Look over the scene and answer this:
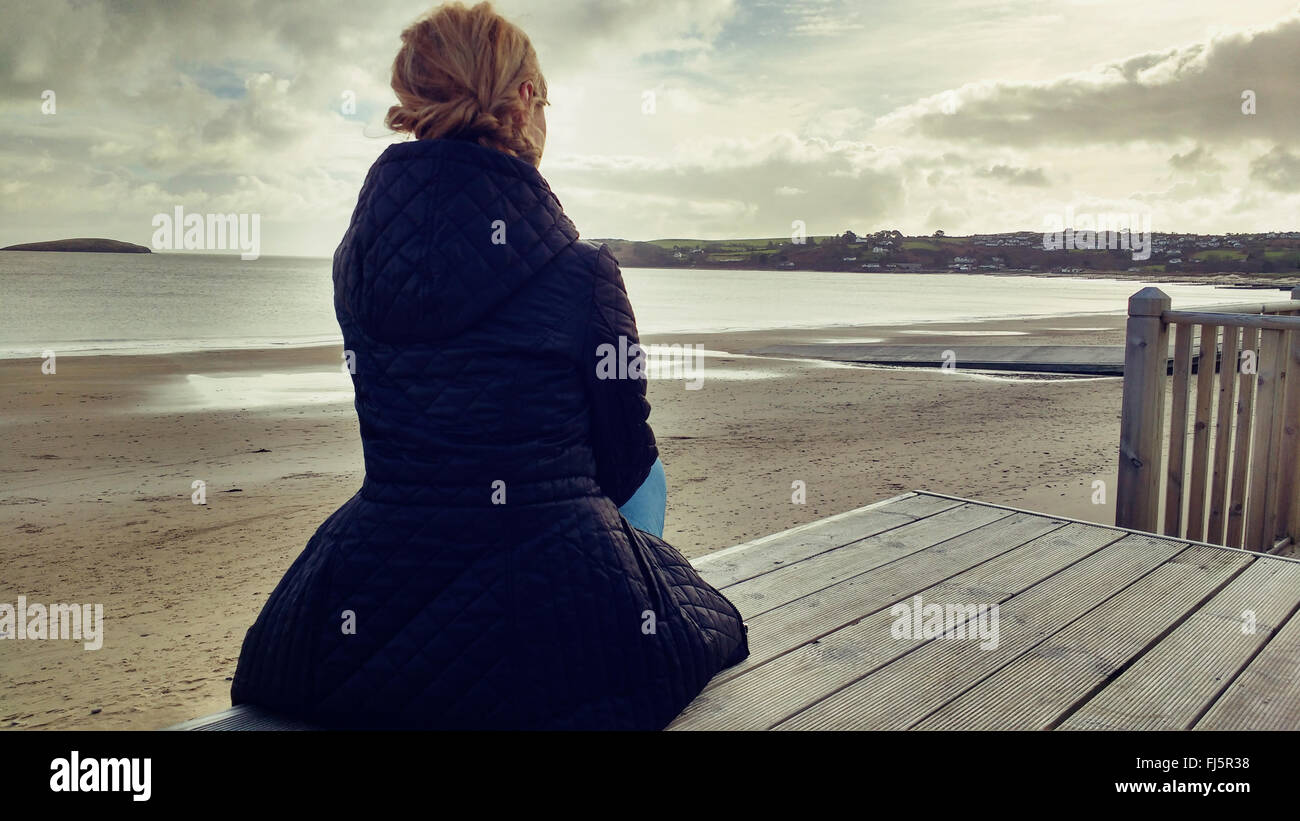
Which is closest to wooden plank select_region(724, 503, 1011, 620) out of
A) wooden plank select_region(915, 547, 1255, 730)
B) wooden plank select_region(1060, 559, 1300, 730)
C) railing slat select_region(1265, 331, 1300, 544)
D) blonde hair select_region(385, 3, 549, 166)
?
wooden plank select_region(915, 547, 1255, 730)

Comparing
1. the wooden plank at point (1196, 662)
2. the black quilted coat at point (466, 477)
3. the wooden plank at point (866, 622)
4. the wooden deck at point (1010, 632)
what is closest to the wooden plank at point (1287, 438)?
the wooden deck at point (1010, 632)

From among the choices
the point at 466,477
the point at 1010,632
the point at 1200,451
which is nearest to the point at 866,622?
the point at 1010,632

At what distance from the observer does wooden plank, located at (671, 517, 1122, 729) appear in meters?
2.42

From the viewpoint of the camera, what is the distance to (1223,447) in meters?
4.80

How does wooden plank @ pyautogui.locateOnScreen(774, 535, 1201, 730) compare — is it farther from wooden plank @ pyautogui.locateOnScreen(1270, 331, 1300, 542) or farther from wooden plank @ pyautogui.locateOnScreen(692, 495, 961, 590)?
wooden plank @ pyautogui.locateOnScreen(1270, 331, 1300, 542)

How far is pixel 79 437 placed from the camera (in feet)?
33.7

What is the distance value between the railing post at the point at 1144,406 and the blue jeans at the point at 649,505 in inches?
121

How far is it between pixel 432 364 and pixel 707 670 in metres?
1.11

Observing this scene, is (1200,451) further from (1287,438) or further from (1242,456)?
(1287,438)

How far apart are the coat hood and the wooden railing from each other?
12.3 feet

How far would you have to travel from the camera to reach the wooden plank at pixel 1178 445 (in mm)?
4672

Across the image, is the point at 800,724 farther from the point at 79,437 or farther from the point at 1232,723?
the point at 79,437

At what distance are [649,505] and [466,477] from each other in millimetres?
732
